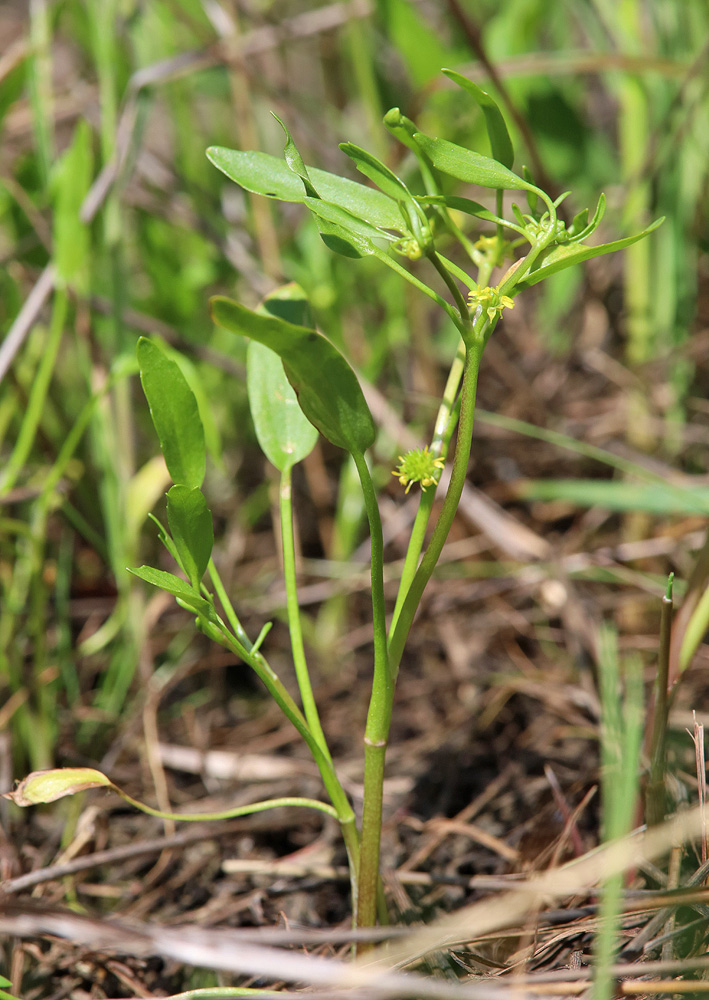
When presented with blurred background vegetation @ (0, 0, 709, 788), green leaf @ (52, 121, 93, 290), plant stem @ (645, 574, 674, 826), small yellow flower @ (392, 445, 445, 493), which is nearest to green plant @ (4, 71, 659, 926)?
small yellow flower @ (392, 445, 445, 493)

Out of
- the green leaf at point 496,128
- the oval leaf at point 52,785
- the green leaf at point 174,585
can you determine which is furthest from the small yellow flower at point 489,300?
the oval leaf at point 52,785

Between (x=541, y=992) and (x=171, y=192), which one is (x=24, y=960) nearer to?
(x=541, y=992)

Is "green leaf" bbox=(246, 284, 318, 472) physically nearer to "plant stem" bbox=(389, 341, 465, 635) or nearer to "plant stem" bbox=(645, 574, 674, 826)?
"plant stem" bbox=(389, 341, 465, 635)

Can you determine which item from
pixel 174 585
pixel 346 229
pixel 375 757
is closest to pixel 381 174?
pixel 346 229

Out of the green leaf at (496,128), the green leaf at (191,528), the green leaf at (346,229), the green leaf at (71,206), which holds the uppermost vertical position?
the green leaf at (71,206)

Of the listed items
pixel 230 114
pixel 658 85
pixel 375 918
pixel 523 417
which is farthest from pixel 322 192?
pixel 230 114

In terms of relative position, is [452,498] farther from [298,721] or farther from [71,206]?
[71,206]

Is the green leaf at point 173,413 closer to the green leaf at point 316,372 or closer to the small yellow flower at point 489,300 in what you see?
the green leaf at point 316,372

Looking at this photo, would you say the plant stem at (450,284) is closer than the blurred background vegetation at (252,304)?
Yes
